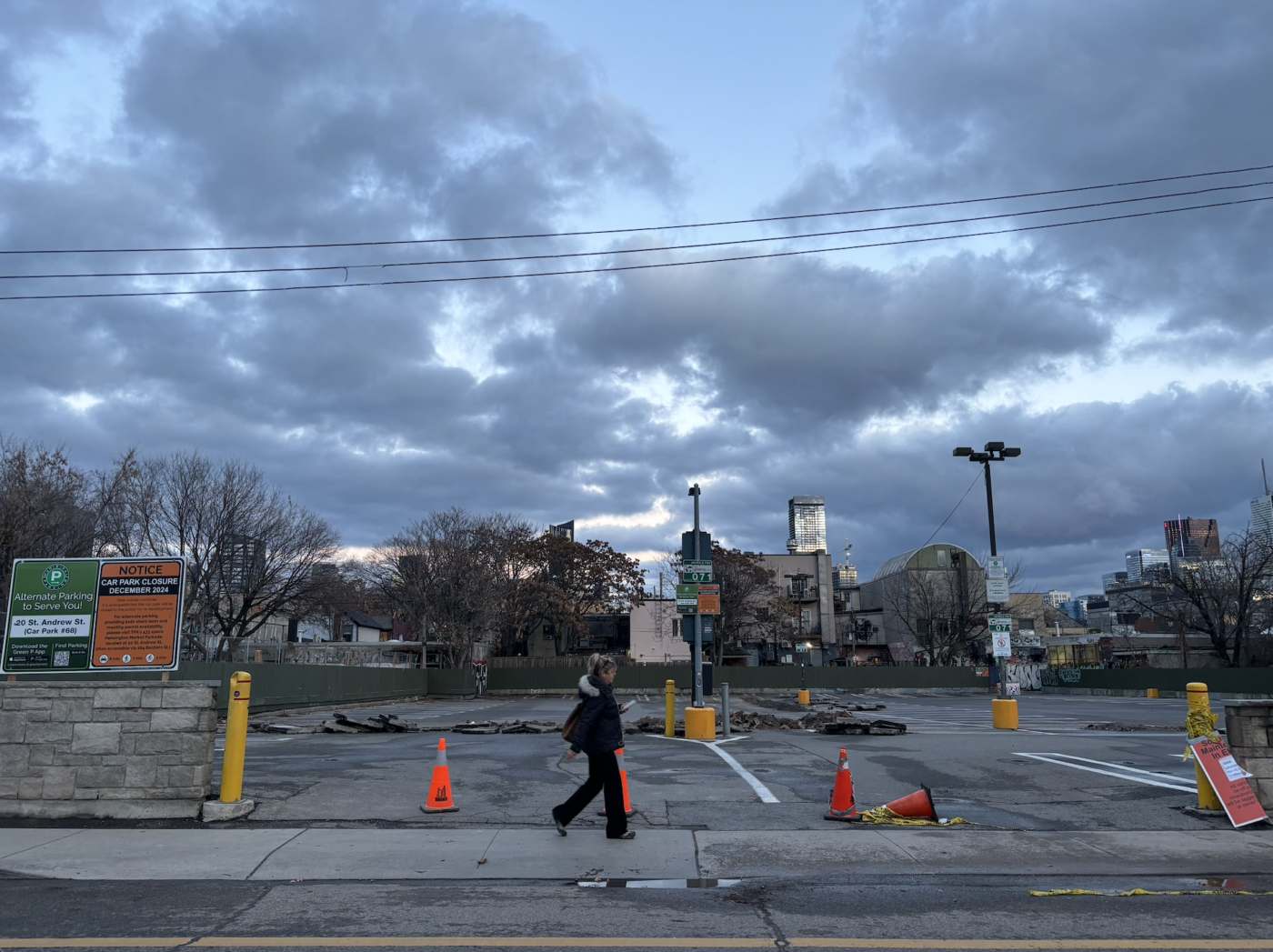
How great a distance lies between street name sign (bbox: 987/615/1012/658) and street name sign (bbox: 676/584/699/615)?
23.5 feet

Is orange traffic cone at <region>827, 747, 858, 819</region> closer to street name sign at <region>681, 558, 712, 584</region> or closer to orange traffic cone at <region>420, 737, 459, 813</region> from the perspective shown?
orange traffic cone at <region>420, 737, 459, 813</region>

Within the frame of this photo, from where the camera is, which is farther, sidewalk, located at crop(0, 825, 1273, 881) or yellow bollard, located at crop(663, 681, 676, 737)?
yellow bollard, located at crop(663, 681, 676, 737)

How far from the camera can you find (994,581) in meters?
20.0

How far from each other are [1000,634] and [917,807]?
1216 centimetres

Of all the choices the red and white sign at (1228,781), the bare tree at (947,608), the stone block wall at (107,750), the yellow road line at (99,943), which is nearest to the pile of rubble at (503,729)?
the stone block wall at (107,750)

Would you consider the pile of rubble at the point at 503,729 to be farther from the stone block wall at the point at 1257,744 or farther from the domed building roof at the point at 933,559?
the domed building roof at the point at 933,559

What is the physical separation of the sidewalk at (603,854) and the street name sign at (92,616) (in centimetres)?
176

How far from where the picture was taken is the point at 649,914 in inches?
232

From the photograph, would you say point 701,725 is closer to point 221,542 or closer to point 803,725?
point 803,725

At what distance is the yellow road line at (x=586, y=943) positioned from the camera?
5.15 metres

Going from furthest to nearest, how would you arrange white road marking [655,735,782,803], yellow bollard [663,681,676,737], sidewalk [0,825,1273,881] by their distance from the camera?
yellow bollard [663,681,676,737], white road marking [655,735,782,803], sidewalk [0,825,1273,881]

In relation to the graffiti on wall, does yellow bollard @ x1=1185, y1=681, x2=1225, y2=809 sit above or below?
above

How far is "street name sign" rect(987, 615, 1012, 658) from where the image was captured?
1978 centimetres

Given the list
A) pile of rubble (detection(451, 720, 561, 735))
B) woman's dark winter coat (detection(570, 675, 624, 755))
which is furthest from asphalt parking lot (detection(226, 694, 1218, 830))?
woman's dark winter coat (detection(570, 675, 624, 755))
